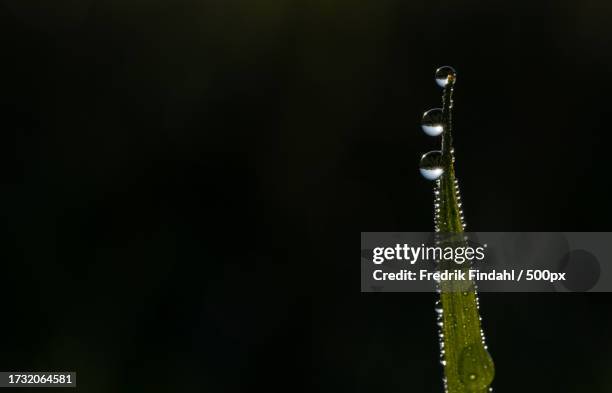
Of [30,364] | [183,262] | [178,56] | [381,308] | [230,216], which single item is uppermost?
[178,56]

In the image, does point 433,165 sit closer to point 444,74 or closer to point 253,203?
point 444,74

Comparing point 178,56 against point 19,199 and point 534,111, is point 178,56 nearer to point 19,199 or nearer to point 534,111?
point 19,199

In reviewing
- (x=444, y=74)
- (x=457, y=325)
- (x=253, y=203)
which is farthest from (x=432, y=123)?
(x=253, y=203)

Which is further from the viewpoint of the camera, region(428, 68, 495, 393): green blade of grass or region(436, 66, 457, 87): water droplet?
region(436, 66, 457, 87): water droplet

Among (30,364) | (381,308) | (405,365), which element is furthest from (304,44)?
(30,364)

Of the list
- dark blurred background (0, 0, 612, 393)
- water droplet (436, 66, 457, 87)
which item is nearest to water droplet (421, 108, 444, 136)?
water droplet (436, 66, 457, 87)

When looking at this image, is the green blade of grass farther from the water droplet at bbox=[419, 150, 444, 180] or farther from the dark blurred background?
the dark blurred background

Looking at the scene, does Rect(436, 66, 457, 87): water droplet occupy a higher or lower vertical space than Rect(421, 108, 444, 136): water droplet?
higher

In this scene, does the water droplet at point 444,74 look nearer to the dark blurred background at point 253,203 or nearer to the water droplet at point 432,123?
the water droplet at point 432,123

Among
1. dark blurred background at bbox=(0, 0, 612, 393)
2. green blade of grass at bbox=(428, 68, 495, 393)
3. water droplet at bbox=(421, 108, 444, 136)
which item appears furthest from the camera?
dark blurred background at bbox=(0, 0, 612, 393)
